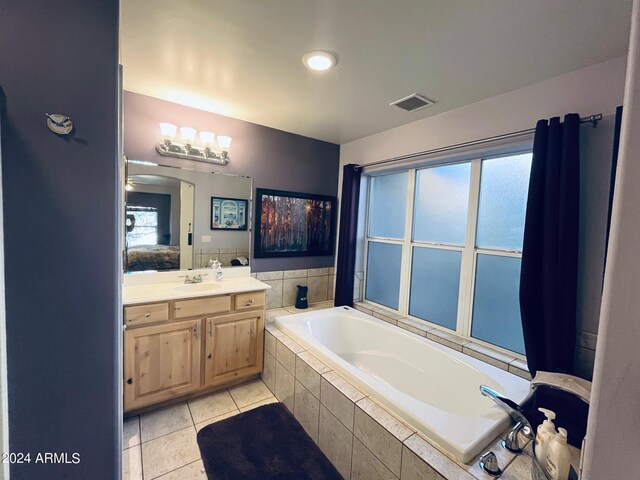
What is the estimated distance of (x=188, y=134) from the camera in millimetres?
2412

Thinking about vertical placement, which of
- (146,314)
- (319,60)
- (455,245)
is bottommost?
(146,314)

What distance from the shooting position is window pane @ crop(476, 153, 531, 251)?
1993mm

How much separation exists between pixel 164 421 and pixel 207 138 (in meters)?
2.28

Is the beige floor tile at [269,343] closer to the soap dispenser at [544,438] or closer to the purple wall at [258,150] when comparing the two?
the purple wall at [258,150]

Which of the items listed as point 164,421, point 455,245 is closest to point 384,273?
point 455,245

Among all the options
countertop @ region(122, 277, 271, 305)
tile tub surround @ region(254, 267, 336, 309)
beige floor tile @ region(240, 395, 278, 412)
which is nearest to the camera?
countertop @ region(122, 277, 271, 305)

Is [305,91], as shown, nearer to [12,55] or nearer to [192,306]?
[12,55]

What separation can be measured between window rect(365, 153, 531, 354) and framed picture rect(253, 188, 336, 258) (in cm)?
56

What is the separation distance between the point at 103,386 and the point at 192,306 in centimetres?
113

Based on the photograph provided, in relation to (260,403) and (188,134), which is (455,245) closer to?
(260,403)

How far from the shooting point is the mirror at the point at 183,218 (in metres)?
2.30

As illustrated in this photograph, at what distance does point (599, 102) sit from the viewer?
1.56 m

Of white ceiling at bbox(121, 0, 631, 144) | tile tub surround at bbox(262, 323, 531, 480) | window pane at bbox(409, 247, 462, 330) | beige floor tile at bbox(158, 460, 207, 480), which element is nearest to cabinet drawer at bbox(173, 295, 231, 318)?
tile tub surround at bbox(262, 323, 531, 480)

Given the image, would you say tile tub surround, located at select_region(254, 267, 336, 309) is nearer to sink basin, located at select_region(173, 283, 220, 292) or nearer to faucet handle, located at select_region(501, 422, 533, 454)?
sink basin, located at select_region(173, 283, 220, 292)
